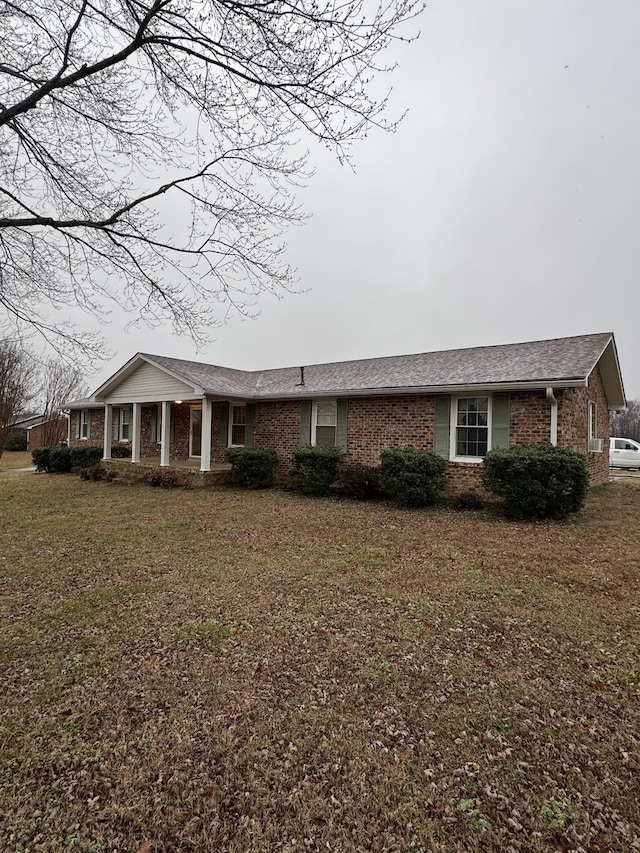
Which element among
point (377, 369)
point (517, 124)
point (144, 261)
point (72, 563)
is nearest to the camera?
point (72, 563)

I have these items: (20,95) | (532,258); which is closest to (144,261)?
(20,95)

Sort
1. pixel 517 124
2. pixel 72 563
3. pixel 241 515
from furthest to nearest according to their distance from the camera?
pixel 517 124, pixel 241 515, pixel 72 563

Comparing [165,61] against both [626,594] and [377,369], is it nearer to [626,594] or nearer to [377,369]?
[626,594]

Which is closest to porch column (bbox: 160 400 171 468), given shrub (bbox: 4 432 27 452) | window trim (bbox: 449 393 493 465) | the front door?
the front door

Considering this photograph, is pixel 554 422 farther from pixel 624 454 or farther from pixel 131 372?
pixel 624 454

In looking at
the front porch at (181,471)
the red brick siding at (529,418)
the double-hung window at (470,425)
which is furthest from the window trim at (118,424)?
the red brick siding at (529,418)

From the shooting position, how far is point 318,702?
2766 millimetres

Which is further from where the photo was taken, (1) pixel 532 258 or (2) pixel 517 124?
(1) pixel 532 258

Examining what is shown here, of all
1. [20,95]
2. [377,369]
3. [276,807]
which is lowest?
[276,807]

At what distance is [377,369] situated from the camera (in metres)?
13.5

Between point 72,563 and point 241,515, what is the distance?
360cm

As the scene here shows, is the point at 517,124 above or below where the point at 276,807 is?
above

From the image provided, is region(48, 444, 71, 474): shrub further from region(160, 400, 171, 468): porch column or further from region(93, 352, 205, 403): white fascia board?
region(160, 400, 171, 468): porch column

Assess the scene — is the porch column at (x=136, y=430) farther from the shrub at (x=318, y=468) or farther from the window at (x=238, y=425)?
the shrub at (x=318, y=468)
